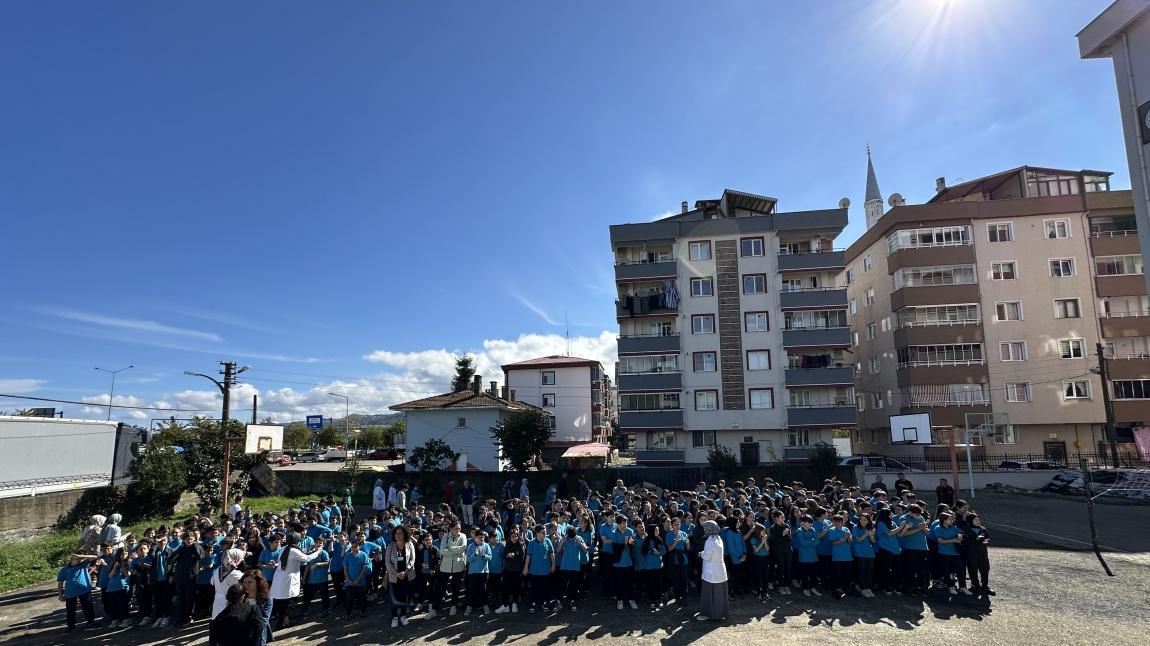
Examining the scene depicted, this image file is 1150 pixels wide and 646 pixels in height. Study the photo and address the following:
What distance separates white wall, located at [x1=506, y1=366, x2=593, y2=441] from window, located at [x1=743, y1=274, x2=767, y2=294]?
64.2 ft

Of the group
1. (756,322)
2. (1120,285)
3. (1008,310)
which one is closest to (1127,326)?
(1120,285)

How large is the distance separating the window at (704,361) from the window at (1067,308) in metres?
21.6

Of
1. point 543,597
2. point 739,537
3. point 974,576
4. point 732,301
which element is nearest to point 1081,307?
point 732,301

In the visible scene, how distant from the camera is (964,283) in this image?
36781 millimetres

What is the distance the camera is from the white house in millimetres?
37781

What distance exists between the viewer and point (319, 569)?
10.9m

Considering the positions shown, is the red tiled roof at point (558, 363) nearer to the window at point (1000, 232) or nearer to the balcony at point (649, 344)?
the balcony at point (649, 344)

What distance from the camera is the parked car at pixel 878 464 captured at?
2905 centimetres

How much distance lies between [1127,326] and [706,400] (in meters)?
25.9

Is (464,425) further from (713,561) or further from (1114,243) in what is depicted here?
(1114,243)

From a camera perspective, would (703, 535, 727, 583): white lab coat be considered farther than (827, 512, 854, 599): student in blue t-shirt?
No

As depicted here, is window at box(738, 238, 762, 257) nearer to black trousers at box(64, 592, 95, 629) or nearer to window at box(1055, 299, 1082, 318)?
window at box(1055, 299, 1082, 318)

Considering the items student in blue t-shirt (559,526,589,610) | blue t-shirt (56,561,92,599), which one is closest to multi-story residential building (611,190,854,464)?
student in blue t-shirt (559,526,589,610)

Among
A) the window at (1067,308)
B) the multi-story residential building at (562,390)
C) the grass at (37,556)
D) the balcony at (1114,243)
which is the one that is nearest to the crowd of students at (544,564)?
the grass at (37,556)
